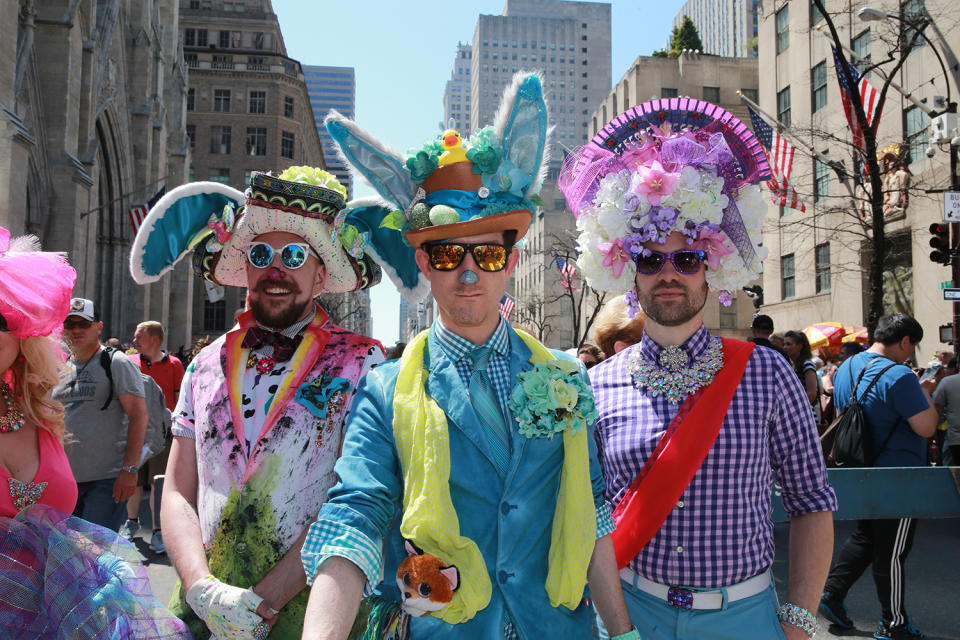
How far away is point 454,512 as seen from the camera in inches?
76.0

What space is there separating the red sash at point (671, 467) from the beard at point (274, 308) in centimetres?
145

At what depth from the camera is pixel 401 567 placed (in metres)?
1.91

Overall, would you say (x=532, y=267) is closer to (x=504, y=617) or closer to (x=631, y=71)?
(x=631, y=71)

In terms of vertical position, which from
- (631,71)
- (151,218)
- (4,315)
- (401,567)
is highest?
(631,71)

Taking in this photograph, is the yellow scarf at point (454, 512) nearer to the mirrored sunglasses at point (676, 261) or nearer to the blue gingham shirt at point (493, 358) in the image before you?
the blue gingham shirt at point (493, 358)

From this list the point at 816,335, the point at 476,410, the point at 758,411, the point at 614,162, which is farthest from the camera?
the point at 816,335

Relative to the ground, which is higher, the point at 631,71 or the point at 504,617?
the point at 631,71

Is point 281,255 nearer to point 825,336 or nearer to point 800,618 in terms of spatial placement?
point 800,618

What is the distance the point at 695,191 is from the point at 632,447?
1.00 metres

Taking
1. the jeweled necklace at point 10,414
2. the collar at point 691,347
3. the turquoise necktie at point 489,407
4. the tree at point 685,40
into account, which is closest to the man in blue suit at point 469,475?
the turquoise necktie at point 489,407

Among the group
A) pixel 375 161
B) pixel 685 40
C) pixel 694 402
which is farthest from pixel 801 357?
pixel 685 40

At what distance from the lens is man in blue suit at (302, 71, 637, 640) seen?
188 cm

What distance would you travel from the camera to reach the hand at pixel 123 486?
5520mm

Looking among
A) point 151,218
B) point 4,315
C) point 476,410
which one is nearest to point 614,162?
point 476,410
